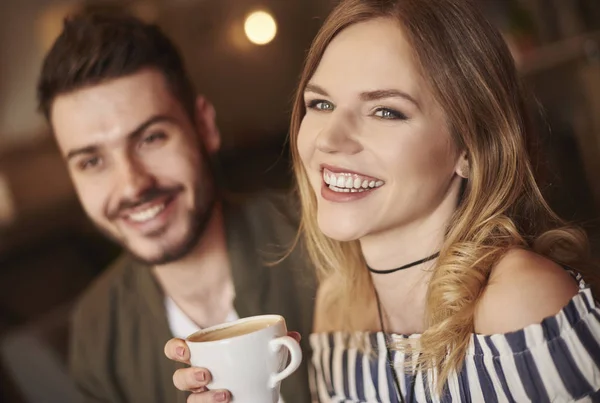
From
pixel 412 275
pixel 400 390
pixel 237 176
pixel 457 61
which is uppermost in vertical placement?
pixel 457 61

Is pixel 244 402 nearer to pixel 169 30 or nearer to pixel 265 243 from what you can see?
pixel 265 243

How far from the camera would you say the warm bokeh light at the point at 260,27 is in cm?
90

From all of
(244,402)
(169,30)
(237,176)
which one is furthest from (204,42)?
(244,402)

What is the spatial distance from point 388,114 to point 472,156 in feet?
0.34

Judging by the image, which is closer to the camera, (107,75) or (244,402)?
(244,402)

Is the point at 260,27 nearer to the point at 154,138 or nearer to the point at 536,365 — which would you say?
the point at 154,138

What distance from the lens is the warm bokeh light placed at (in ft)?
2.95

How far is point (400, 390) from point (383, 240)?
17cm

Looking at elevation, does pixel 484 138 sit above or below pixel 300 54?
below

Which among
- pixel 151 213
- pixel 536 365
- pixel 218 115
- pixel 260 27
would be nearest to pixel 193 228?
pixel 151 213

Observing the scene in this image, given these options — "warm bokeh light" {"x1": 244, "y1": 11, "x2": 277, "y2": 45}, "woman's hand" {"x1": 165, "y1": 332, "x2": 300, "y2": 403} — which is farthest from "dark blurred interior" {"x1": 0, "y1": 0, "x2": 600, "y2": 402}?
"woman's hand" {"x1": 165, "y1": 332, "x2": 300, "y2": 403}

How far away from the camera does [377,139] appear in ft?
2.35

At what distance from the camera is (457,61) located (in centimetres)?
71

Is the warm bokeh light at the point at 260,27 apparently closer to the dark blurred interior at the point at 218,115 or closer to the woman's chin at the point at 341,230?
the dark blurred interior at the point at 218,115
